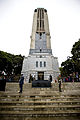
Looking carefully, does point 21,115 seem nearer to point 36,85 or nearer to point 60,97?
point 60,97

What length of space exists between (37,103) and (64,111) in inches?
70.3

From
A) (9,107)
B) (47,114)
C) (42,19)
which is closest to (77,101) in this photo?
(47,114)

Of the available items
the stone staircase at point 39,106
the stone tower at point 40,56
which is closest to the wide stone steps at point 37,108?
the stone staircase at point 39,106

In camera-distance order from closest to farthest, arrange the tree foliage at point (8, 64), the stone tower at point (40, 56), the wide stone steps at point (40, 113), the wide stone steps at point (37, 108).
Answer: the wide stone steps at point (40, 113)
the wide stone steps at point (37, 108)
the stone tower at point (40, 56)
the tree foliage at point (8, 64)

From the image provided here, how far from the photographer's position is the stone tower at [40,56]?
883 inches

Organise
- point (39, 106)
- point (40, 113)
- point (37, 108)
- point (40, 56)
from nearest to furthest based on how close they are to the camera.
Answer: point (40, 113) < point (37, 108) < point (39, 106) < point (40, 56)

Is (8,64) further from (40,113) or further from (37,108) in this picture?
(40,113)

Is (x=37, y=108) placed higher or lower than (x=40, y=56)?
lower

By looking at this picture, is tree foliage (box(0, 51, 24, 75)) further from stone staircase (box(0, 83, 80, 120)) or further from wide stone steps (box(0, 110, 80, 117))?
wide stone steps (box(0, 110, 80, 117))

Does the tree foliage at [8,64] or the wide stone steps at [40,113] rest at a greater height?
the tree foliage at [8,64]

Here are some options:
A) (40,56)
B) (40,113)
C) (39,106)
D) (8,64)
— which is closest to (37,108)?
(39,106)

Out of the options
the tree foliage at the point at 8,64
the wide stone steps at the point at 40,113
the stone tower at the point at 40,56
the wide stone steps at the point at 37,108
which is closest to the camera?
the wide stone steps at the point at 40,113

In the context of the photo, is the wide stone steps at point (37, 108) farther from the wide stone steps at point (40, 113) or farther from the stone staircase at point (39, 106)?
the wide stone steps at point (40, 113)

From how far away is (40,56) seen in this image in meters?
24.9
